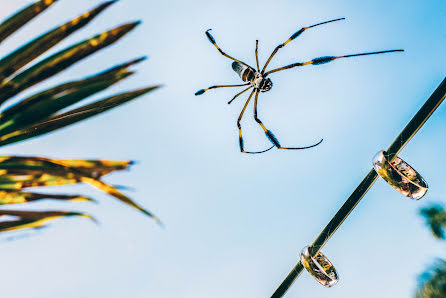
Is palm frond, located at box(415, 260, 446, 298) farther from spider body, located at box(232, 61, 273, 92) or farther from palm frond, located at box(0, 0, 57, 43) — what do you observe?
palm frond, located at box(0, 0, 57, 43)

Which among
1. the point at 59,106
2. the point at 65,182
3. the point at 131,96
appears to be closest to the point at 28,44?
the point at 59,106

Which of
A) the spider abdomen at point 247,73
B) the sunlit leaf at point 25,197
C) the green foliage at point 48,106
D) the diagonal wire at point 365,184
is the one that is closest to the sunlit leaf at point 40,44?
the green foliage at point 48,106

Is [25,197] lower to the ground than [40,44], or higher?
lower

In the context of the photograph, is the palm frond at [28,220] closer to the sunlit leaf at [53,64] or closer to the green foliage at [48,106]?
the green foliage at [48,106]

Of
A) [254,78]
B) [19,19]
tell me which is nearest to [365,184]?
[19,19]

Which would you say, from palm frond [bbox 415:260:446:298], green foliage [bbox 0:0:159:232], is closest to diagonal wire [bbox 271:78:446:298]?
green foliage [bbox 0:0:159:232]

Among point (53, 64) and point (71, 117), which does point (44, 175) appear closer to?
point (71, 117)
